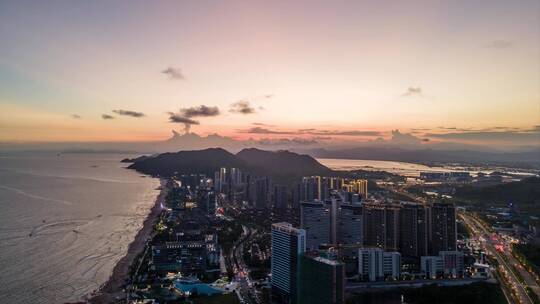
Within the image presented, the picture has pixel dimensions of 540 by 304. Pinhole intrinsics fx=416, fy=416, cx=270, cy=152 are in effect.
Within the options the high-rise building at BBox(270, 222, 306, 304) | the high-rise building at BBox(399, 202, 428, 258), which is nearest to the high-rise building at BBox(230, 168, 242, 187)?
the high-rise building at BBox(399, 202, 428, 258)

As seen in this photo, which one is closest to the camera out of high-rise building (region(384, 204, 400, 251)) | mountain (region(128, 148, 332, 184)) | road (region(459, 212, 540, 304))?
road (region(459, 212, 540, 304))

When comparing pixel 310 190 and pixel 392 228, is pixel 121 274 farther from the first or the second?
pixel 310 190

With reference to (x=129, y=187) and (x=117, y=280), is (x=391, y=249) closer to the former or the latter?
(x=117, y=280)

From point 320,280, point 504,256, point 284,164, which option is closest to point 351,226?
point 504,256

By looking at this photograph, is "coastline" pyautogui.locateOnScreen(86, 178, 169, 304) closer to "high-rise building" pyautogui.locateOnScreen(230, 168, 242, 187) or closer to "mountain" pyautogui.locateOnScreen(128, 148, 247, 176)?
"high-rise building" pyautogui.locateOnScreen(230, 168, 242, 187)

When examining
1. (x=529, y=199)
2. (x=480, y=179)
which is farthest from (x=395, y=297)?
(x=480, y=179)

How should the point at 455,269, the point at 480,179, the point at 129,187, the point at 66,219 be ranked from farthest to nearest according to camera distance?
the point at 480,179 → the point at 129,187 → the point at 66,219 → the point at 455,269

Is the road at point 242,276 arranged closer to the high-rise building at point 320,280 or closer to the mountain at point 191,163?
the high-rise building at point 320,280
